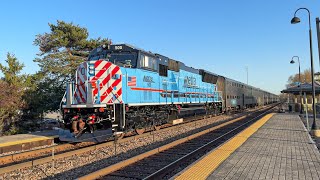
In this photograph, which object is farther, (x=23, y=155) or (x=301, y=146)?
(x=301, y=146)

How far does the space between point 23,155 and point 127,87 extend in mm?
4756

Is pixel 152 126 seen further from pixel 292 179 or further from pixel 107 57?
pixel 292 179

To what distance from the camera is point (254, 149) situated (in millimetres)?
10070

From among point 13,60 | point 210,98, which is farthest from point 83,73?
point 210,98

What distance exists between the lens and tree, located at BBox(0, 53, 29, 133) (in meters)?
19.7

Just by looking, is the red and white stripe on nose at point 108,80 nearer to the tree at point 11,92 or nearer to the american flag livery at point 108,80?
the american flag livery at point 108,80

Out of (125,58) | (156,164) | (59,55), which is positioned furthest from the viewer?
(59,55)

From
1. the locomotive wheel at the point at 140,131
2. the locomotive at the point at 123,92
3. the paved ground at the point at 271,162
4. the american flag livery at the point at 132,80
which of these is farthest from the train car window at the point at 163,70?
the paved ground at the point at 271,162

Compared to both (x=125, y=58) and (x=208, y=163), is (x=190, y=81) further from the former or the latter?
(x=208, y=163)

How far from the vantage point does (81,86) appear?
39.2 feet

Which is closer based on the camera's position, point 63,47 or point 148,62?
point 148,62

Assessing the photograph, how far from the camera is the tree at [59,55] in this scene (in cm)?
2540

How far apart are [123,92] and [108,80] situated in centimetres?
84

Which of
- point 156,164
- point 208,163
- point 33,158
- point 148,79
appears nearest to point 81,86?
point 33,158
